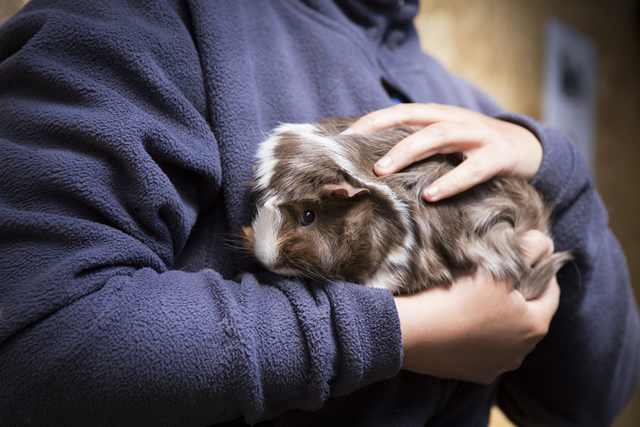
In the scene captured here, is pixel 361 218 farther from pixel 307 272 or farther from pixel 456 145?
pixel 456 145

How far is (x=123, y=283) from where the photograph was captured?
575 millimetres

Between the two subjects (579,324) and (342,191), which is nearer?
(342,191)

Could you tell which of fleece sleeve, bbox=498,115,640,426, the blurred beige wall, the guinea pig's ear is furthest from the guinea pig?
the blurred beige wall

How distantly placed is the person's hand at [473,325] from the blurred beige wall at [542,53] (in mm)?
1292

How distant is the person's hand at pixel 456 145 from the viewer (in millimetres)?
756

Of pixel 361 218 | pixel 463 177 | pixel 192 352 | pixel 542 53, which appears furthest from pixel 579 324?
pixel 542 53

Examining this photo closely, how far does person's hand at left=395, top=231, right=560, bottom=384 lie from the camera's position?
2.43 feet

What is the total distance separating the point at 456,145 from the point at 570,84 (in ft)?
6.54

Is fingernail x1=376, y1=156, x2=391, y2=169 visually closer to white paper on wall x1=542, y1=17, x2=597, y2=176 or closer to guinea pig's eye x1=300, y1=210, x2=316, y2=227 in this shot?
guinea pig's eye x1=300, y1=210, x2=316, y2=227

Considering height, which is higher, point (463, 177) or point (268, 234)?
point (463, 177)

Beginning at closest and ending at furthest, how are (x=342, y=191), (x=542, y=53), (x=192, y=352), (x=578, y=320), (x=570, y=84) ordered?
(x=192, y=352), (x=342, y=191), (x=578, y=320), (x=542, y=53), (x=570, y=84)

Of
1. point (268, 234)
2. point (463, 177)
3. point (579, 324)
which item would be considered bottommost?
point (579, 324)

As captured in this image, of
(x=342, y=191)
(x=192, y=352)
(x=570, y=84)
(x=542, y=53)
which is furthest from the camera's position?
(x=570, y=84)

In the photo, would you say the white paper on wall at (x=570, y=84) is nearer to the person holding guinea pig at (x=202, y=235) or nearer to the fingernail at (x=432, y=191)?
the person holding guinea pig at (x=202, y=235)
